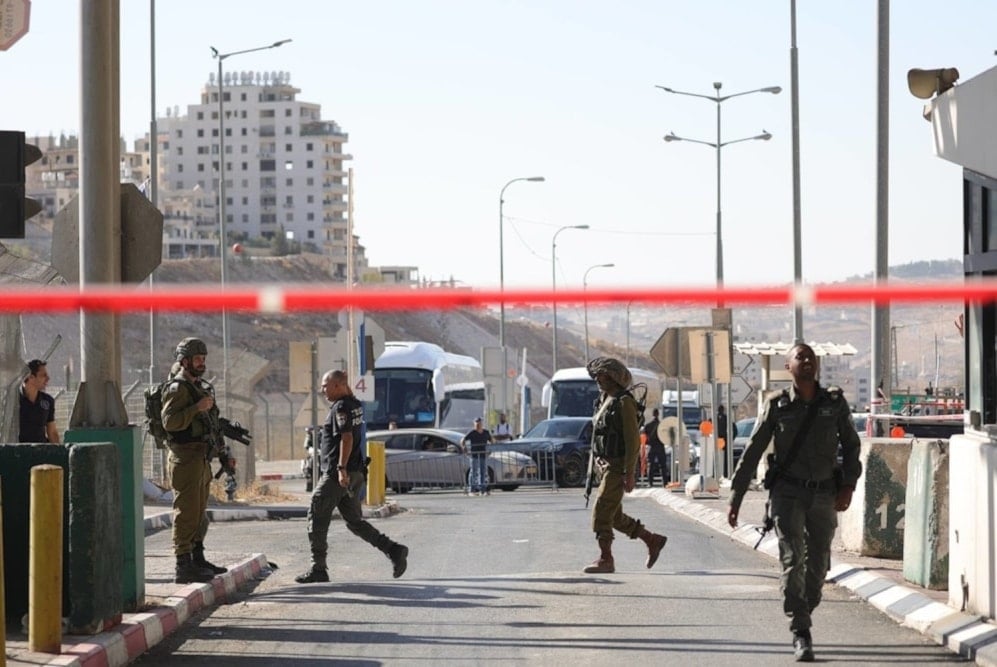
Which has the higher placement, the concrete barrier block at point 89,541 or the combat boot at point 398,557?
the concrete barrier block at point 89,541

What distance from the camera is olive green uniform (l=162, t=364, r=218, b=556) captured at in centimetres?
1264

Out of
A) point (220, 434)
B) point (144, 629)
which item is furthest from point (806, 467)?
point (220, 434)

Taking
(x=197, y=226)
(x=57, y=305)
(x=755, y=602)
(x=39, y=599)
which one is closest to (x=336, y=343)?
(x=755, y=602)

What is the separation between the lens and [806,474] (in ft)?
32.1

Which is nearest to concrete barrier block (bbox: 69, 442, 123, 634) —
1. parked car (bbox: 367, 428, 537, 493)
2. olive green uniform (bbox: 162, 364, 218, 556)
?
olive green uniform (bbox: 162, 364, 218, 556)

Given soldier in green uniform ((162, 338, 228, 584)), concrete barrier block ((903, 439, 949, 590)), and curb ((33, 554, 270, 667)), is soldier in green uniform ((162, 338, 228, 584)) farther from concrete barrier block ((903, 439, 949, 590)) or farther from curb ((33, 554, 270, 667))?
concrete barrier block ((903, 439, 949, 590))

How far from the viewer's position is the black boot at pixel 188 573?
42.3 feet

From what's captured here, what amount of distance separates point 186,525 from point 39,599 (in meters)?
3.95

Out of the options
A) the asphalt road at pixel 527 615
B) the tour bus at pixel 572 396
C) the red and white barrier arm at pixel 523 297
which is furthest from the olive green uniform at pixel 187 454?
the tour bus at pixel 572 396

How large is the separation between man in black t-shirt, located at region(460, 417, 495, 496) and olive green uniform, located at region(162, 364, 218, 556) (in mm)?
21558

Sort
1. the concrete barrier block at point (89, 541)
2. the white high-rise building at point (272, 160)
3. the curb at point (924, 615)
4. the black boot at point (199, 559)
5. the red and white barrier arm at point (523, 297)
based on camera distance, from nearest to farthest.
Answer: the red and white barrier arm at point (523, 297)
the curb at point (924, 615)
the concrete barrier block at point (89, 541)
the black boot at point (199, 559)
the white high-rise building at point (272, 160)

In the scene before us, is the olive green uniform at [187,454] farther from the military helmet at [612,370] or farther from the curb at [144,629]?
the military helmet at [612,370]

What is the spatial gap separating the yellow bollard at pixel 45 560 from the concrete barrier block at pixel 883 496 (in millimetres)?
7228

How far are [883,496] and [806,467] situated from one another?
4.90m
